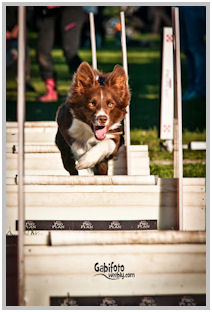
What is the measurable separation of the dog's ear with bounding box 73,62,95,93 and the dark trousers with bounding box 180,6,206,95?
505 cm

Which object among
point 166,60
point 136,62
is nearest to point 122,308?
point 166,60

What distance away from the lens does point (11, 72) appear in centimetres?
1309

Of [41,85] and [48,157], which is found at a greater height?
[41,85]

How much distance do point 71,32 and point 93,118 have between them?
3.76 meters

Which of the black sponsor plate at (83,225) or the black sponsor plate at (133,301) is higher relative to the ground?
the black sponsor plate at (83,225)

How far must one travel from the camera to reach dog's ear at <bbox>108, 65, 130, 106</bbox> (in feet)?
17.6

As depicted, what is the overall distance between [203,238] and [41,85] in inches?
382

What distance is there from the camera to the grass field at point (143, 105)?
7.36 meters

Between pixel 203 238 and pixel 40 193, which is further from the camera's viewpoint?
pixel 40 193

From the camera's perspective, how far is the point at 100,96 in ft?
17.4

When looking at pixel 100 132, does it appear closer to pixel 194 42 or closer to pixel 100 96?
pixel 100 96

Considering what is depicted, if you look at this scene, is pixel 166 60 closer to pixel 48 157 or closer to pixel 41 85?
pixel 48 157

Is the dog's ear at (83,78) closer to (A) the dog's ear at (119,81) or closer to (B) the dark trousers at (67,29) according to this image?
(A) the dog's ear at (119,81)

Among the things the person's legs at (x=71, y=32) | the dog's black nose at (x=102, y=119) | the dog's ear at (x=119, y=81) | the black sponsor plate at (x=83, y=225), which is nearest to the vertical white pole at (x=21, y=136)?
the black sponsor plate at (x=83, y=225)
